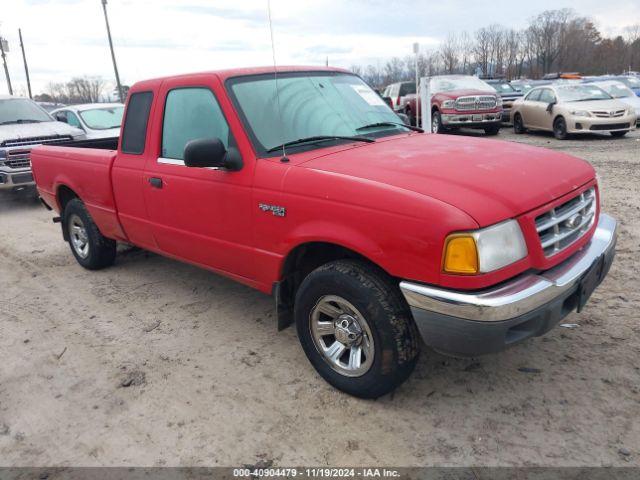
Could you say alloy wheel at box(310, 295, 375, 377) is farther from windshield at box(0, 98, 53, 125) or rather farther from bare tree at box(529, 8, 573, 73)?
bare tree at box(529, 8, 573, 73)

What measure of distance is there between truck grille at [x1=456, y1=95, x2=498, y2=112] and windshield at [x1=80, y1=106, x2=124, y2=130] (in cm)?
903

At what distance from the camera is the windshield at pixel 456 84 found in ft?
51.5

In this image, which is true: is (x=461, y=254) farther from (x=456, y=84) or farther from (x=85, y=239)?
(x=456, y=84)

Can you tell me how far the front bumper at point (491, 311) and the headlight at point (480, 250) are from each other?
12 centimetres

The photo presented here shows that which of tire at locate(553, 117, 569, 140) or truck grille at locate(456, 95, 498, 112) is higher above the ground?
truck grille at locate(456, 95, 498, 112)

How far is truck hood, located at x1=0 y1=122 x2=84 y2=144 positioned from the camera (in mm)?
9211

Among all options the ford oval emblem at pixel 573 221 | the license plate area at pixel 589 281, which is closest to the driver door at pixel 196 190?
the ford oval emblem at pixel 573 221

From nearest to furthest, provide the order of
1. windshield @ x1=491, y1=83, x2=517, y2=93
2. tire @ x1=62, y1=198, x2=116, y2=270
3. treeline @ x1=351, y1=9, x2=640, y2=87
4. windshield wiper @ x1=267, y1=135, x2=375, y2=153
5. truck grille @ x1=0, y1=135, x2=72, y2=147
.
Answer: windshield wiper @ x1=267, y1=135, x2=375, y2=153, tire @ x1=62, y1=198, x2=116, y2=270, truck grille @ x1=0, y1=135, x2=72, y2=147, windshield @ x1=491, y1=83, x2=517, y2=93, treeline @ x1=351, y1=9, x2=640, y2=87

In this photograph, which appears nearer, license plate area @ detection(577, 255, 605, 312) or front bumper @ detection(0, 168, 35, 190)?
license plate area @ detection(577, 255, 605, 312)

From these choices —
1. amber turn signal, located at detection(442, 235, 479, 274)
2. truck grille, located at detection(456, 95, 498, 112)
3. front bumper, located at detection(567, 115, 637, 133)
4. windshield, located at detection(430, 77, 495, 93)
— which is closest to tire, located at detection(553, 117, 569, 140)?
front bumper, located at detection(567, 115, 637, 133)

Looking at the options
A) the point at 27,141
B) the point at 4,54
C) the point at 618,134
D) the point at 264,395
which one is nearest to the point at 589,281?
the point at 264,395

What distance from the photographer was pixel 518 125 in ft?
52.1

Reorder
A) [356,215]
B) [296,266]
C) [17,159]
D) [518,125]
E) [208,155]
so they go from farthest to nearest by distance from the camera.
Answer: [518,125]
[17,159]
[296,266]
[208,155]
[356,215]

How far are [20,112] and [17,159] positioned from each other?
5.70 feet
